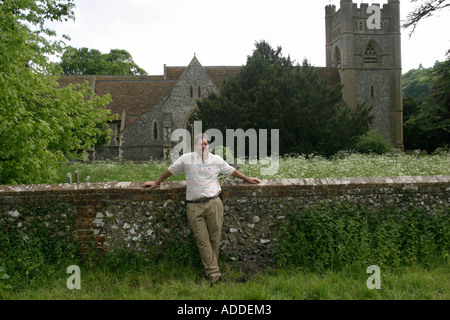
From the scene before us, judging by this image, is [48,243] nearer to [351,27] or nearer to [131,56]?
[351,27]

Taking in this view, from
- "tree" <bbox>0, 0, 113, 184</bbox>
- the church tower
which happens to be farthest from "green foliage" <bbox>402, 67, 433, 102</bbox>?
"tree" <bbox>0, 0, 113, 184</bbox>

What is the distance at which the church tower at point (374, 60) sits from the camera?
115 feet

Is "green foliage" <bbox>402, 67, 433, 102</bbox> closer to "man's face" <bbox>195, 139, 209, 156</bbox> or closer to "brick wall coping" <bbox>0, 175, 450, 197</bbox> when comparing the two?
"brick wall coping" <bbox>0, 175, 450, 197</bbox>

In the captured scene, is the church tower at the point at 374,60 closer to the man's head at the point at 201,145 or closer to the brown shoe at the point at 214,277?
the man's head at the point at 201,145

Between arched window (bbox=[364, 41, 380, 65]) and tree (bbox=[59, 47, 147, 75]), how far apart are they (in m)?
30.4

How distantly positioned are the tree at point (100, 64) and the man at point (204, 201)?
4481 centimetres

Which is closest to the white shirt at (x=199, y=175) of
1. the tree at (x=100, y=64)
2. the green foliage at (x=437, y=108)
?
the green foliage at (x=437, y=108)

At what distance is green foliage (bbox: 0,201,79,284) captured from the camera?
4.10 m

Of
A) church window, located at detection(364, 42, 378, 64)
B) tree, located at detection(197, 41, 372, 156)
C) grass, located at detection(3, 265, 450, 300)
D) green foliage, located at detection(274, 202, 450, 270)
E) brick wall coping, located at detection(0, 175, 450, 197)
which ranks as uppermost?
church window, located at detection(364, 42, 378, 64)

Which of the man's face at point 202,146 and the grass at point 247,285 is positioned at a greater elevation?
the man's face at point 202,146

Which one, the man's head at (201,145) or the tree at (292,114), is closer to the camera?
the man's head at (201,145)

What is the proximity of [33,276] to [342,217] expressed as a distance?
373cm
